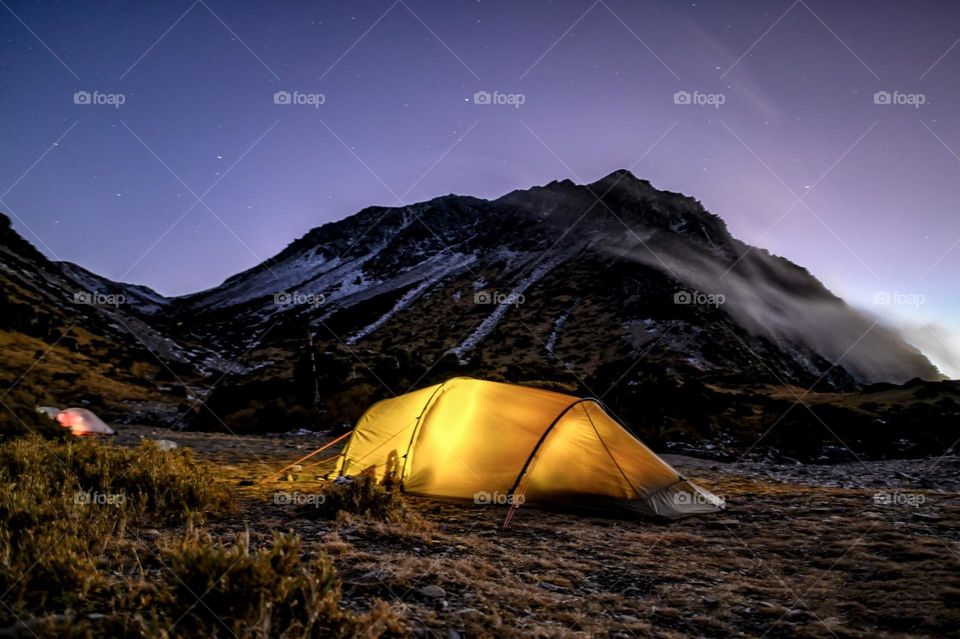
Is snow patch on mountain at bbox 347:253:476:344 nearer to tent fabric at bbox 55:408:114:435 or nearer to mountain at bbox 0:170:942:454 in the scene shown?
mountain at bbox 0:170:942:454

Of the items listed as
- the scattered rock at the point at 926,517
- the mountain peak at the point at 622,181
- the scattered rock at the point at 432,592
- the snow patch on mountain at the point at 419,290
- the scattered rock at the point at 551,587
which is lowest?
the scattered rock at the point at 551,587

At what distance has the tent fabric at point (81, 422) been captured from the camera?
17156 millimetres

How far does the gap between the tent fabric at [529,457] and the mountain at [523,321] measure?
11.6 metres

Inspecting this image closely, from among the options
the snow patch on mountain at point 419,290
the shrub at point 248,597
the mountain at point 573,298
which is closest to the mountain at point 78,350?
the shrub at point 248,597

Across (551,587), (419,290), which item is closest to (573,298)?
(419,290)

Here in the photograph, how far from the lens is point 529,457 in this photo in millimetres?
8297

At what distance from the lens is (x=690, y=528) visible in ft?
24.3

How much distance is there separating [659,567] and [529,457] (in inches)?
119

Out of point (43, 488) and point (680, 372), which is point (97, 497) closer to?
point (43, 488)

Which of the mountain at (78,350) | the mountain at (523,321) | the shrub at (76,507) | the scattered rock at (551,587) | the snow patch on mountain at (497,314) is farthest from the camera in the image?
the snow patch on mountain at (497,314)

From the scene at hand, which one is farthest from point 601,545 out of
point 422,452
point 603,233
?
point 603,233

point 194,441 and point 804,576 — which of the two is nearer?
point 804,576

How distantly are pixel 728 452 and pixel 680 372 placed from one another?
2277cm

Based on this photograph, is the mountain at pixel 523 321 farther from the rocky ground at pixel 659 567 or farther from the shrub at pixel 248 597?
the shrub at pixel 248 597
